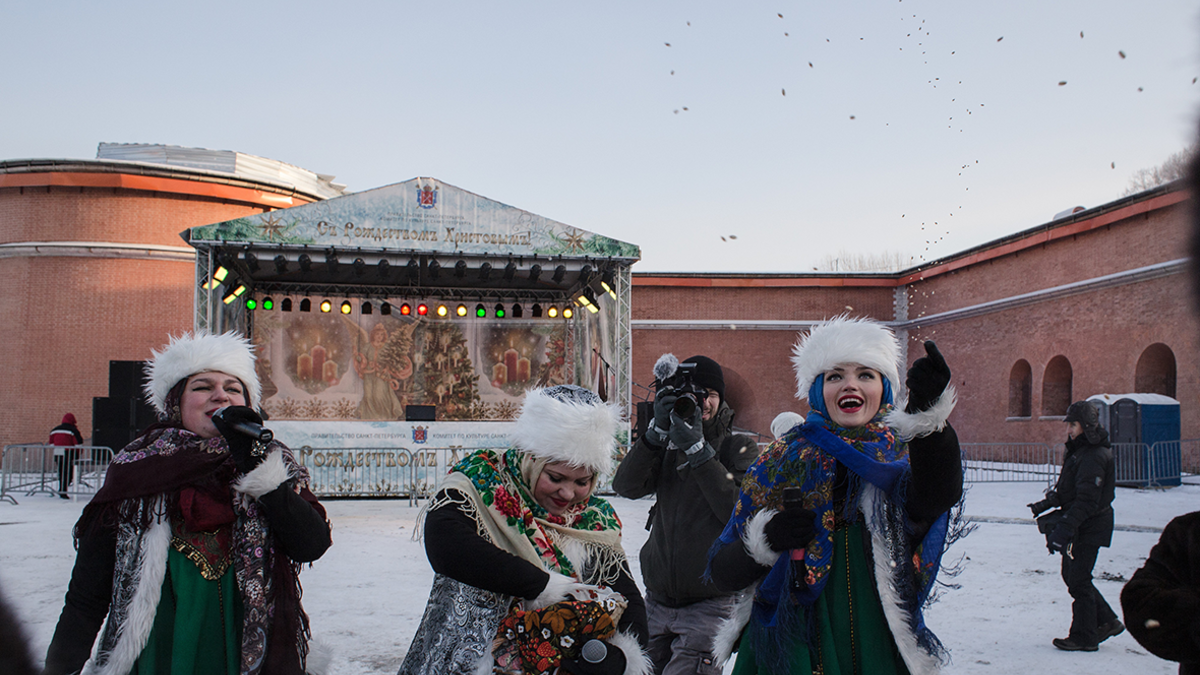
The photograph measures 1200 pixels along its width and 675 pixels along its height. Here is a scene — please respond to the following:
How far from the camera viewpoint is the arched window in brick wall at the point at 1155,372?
1778 centimetres

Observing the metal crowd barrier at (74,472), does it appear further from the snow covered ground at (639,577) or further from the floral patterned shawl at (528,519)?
the floral patterned shawl at (528,519)

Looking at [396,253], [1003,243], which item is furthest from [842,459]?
[1003,243]

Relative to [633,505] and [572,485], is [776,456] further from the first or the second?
[633,505]

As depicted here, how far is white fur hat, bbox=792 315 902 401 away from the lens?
2.48m

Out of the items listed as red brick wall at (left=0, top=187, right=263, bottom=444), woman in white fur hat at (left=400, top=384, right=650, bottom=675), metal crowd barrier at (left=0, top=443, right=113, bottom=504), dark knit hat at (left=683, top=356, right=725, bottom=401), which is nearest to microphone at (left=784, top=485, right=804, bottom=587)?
woman in white fur hat at (left=400, top=384, right=650, bottom=675)

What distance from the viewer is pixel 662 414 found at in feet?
10.3

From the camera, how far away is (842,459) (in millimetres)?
2355

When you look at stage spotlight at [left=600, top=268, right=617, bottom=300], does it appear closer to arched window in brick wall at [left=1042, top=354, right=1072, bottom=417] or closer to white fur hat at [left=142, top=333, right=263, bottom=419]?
white fur hat at [left=142, top=333, right=263, bottom=419]

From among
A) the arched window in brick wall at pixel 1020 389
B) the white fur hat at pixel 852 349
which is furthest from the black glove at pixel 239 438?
the arched window in brick wall at pixel 1020 389

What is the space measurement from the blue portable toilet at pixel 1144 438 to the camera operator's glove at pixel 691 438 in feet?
46.8

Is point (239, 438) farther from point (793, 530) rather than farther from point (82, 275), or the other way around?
point (82, 275)

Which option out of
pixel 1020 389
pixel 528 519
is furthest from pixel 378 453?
pixel 1020 389

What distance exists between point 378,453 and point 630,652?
1163 centimetres

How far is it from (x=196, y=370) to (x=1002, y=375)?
23145mm
